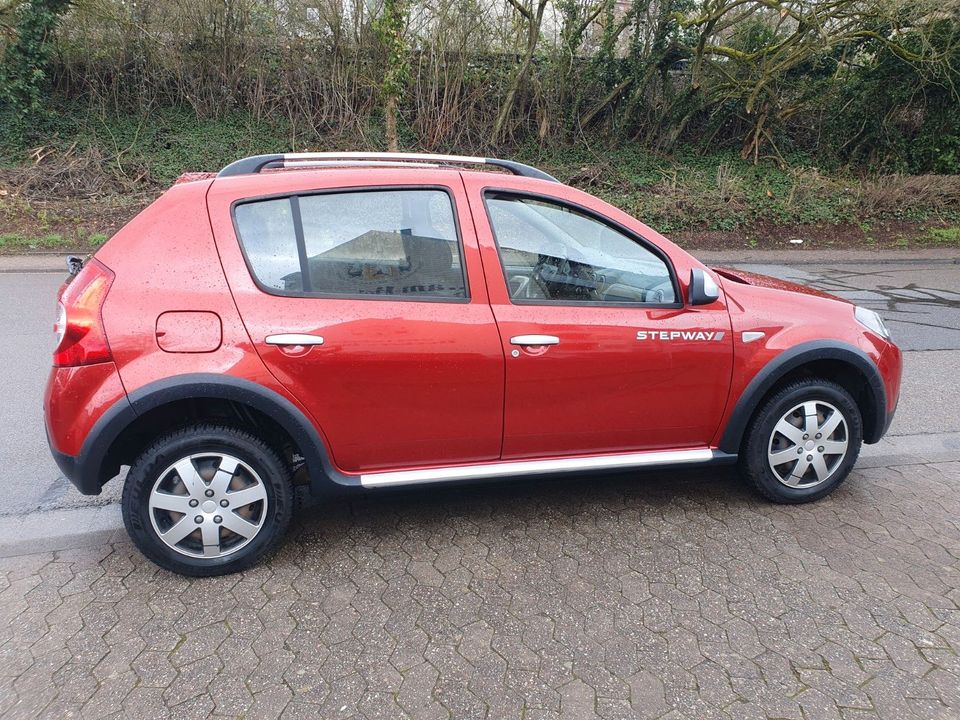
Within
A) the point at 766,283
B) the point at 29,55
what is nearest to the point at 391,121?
the point at 29,55

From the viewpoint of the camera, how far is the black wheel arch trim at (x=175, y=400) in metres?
2.99

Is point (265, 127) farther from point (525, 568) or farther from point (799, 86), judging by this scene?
point (525, 568)

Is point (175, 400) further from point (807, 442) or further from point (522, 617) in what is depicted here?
point (807, 442)

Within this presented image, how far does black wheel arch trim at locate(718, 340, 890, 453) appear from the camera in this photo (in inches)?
141

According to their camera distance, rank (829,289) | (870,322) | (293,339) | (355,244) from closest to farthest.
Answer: (293,339) < (355,244) < (870,322) < (829,289)

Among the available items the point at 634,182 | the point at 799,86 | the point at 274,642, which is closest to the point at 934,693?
the point at 274,642

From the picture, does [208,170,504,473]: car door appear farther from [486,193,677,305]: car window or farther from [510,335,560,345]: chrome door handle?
[486,193,677,305]: car window

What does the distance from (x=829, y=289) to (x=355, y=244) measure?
8.95 m

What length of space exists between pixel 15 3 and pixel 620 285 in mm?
16620

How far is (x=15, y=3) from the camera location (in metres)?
14.7

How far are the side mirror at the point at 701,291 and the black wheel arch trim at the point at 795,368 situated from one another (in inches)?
18.3

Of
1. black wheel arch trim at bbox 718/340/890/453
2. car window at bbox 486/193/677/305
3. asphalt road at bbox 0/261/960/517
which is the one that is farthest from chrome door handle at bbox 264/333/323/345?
black wheel arch trim at bbox 718/340/890/453

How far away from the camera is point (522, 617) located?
2930 millimetres

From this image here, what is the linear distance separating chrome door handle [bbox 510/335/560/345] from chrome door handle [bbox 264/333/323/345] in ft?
2.83
